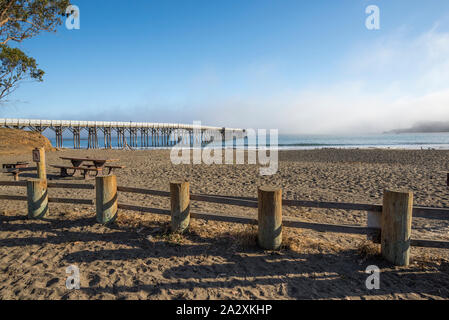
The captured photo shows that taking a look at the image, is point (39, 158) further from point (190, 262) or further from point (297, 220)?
point (297, 220)

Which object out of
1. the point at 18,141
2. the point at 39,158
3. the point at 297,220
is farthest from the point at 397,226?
the point at 18,141

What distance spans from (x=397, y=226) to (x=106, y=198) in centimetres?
462

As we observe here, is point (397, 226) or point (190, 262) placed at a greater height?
point (397, 226)


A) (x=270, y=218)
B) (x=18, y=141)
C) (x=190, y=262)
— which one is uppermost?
(x=18, y=141)

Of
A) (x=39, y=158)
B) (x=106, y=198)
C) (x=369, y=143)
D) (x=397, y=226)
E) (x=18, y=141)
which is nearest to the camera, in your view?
(x=397, y=226)

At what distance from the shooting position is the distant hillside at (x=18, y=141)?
2002 cm

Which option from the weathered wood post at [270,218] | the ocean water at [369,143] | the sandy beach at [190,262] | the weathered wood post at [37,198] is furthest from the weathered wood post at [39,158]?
the ocean water at [369,143]

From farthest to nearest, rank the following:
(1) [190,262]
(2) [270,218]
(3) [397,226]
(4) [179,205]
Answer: (4) [179,205] < (2) [270,218] < (1) [190,262] < (3) [397,226]

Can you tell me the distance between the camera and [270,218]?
3.55 m

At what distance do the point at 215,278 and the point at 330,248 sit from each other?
2023 mm

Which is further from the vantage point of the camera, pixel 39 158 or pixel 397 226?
pixel 39 158

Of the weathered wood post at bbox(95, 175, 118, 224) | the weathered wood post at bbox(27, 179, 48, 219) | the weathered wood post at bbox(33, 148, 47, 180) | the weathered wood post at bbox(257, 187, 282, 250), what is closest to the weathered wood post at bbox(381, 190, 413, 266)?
the weathered wood post at bbox(257, 187, 282, 250)

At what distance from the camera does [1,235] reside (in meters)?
4.12
